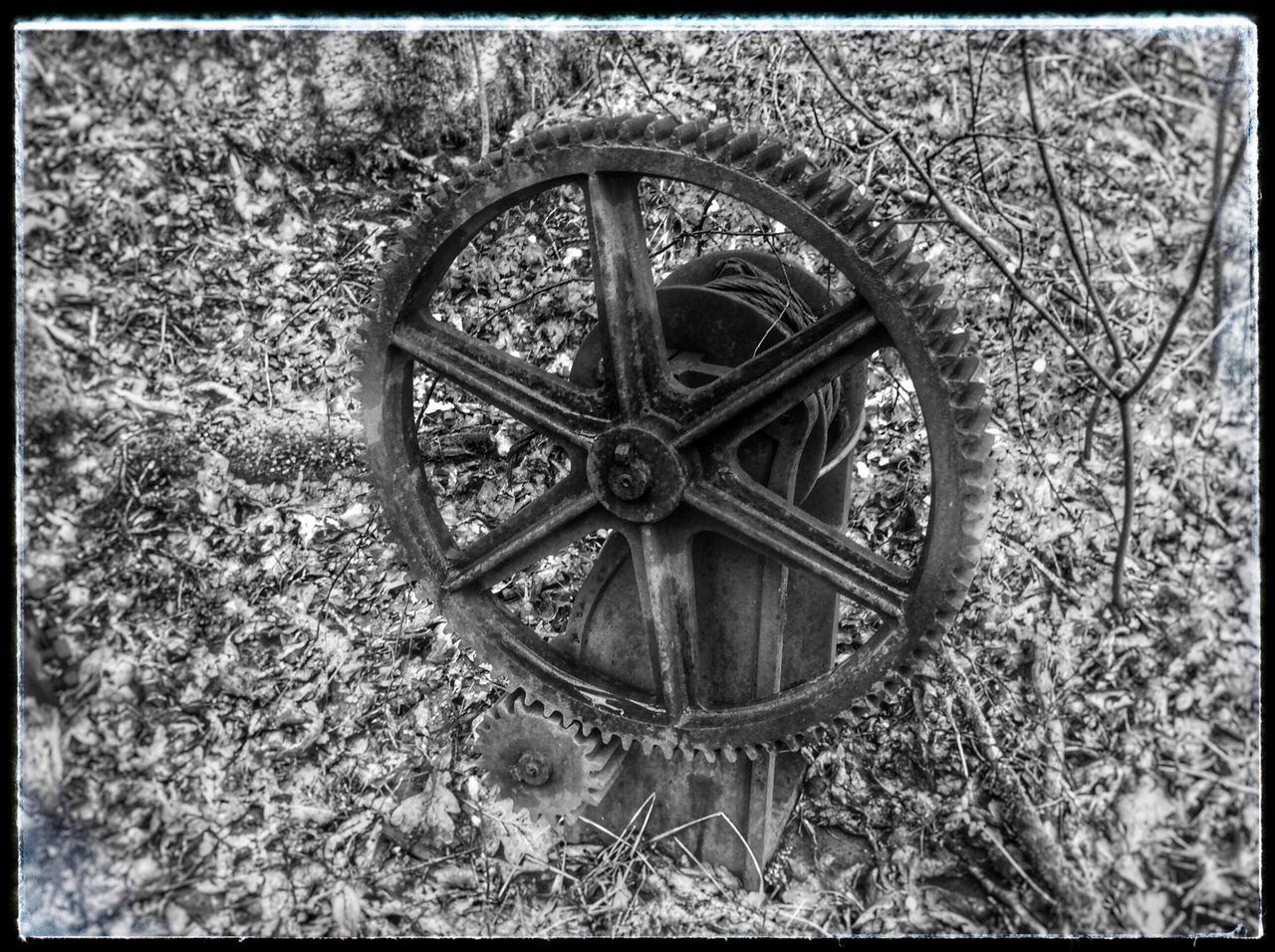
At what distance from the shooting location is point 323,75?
502cm

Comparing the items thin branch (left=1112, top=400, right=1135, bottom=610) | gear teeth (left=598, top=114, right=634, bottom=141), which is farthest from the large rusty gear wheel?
thin branch (left=1112, top=400, right=1135, bottom=610)

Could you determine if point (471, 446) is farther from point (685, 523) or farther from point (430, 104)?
point (685, 523)

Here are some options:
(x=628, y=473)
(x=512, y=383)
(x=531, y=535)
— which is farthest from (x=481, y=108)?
(x=628, y=473)

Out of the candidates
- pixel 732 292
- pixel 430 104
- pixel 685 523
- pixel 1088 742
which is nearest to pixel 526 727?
pixel 685 523

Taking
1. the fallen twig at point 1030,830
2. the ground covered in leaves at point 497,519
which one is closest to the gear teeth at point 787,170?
the ground covered in leaves at point 497,519

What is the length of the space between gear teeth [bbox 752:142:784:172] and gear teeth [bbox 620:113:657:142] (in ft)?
0.96

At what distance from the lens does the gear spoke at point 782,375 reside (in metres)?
2.57

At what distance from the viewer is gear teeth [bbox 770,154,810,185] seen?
8.36 feet

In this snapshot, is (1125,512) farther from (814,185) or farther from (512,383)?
(512,383)

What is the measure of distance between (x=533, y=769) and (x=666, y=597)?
796 mm

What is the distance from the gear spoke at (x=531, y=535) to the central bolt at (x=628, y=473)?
0.14 m

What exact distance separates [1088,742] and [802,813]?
48.8 inches

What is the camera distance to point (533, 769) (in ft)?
11.0

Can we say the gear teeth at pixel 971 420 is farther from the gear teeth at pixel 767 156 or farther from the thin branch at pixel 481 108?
the thin branch at pixel 481 108
